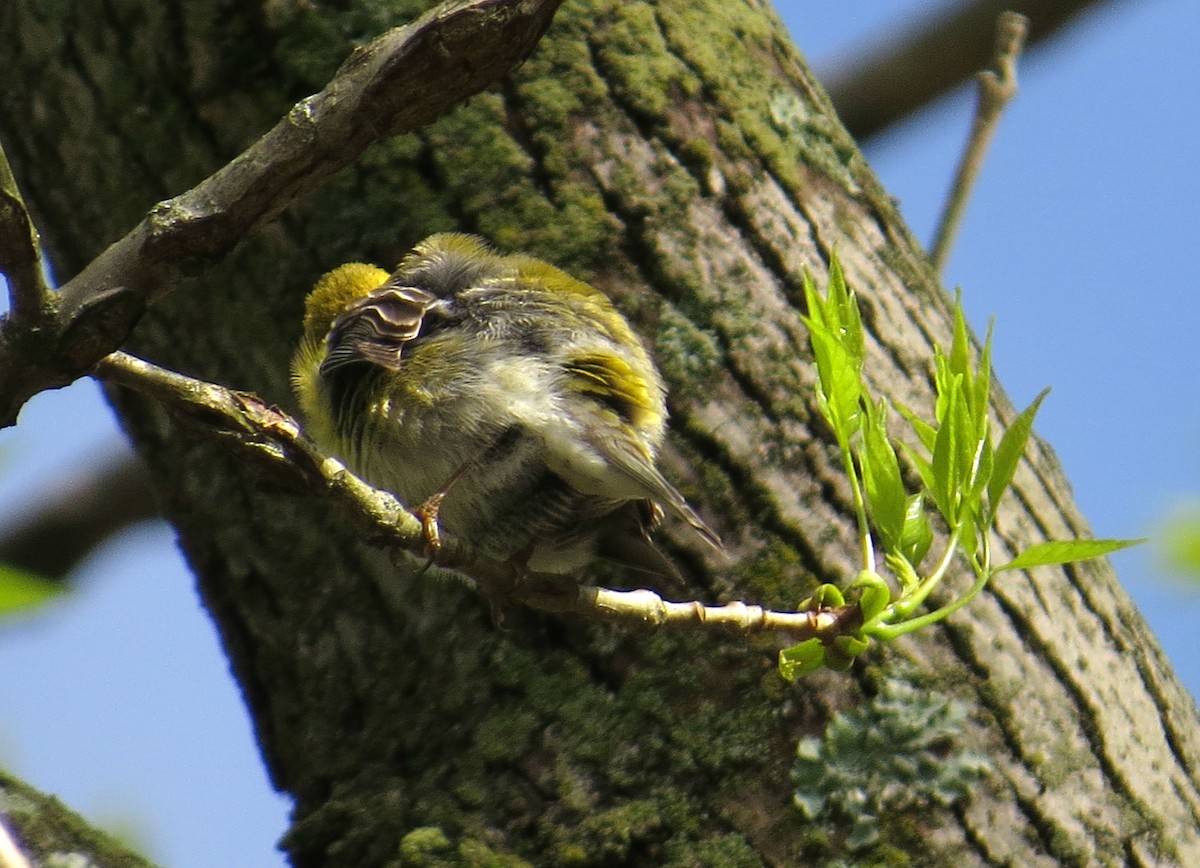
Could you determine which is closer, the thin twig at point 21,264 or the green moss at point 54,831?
the thin twig at point 21,264

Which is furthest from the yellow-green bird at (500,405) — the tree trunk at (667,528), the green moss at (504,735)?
the green moss at (504,735)

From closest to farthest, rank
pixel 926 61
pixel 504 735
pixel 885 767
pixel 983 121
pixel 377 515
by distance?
pixel 377 515 → pixel 885 767 → pixel 504 735 → pixel 983 121 → pixel 926 61

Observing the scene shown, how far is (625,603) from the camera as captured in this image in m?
2.09

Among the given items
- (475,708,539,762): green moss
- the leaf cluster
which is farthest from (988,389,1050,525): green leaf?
(475,708,539,762): green moss

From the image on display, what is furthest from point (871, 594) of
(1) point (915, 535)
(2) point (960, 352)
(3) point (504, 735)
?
(3) point (504, 735)

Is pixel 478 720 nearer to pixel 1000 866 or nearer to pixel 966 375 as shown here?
pixel 1000 866

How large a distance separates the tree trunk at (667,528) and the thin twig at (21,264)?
1.01 meters

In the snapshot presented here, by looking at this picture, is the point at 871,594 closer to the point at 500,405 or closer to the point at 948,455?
the point at 948,455

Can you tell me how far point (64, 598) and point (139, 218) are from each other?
3.57ft

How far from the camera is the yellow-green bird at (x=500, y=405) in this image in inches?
102

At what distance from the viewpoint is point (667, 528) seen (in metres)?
2.85

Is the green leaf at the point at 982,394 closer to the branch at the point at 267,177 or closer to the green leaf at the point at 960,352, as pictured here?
the green leaf at the point at 960,352

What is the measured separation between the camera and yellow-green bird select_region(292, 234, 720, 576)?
2.58 m

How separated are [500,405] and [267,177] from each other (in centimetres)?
107
